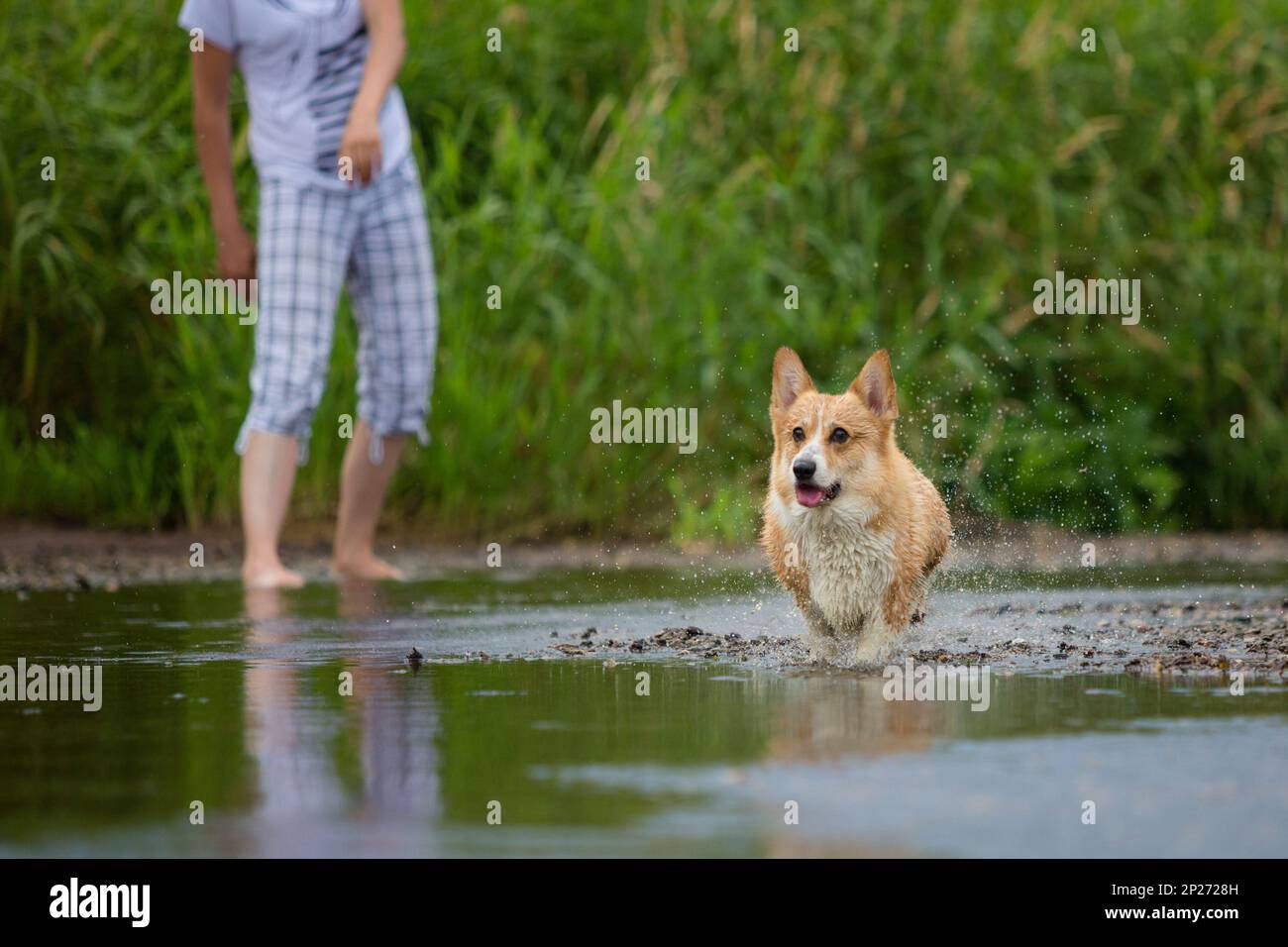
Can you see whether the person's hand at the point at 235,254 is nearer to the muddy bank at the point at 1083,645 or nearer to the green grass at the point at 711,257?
the green grass at the point at 711,257

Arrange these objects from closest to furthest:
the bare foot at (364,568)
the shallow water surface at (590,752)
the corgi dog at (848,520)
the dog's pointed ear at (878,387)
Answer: the shallow water surface at (590,752)
the corgi dog at (848,520)
the dog's pointed ear at (878,387)
the bare foot at (364,568)

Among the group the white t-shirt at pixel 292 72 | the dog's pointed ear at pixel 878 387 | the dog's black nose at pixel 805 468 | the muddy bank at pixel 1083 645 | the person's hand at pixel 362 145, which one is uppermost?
the white t-shirt at pixel 292 72

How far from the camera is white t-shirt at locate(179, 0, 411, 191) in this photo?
9.91 m

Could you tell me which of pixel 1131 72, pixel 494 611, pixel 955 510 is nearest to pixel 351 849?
pixel 494 611

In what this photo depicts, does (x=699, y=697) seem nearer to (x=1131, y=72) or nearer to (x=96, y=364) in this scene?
(x=96, y=364)

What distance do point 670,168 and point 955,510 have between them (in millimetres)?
2864

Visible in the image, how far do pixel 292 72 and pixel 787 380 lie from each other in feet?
10.7

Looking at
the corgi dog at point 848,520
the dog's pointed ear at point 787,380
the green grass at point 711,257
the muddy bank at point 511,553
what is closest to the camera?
the corgi dog at point 848,520

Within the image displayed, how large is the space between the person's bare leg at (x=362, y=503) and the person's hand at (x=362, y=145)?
1.37 m

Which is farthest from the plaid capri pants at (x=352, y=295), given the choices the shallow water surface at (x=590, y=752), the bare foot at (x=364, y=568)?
the shallow water surface at (x=590, y=752)

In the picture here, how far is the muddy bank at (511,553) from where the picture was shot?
1123 centimetres

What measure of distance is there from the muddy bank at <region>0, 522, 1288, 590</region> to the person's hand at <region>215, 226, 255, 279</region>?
60.7 inches

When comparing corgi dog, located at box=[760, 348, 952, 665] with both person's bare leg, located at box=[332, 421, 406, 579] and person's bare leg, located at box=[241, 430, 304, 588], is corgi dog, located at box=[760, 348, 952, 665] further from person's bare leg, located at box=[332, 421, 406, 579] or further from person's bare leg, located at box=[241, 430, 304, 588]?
person's bare leg, located at box=[332, 421, 406, 579]

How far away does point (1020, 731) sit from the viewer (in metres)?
5.95
